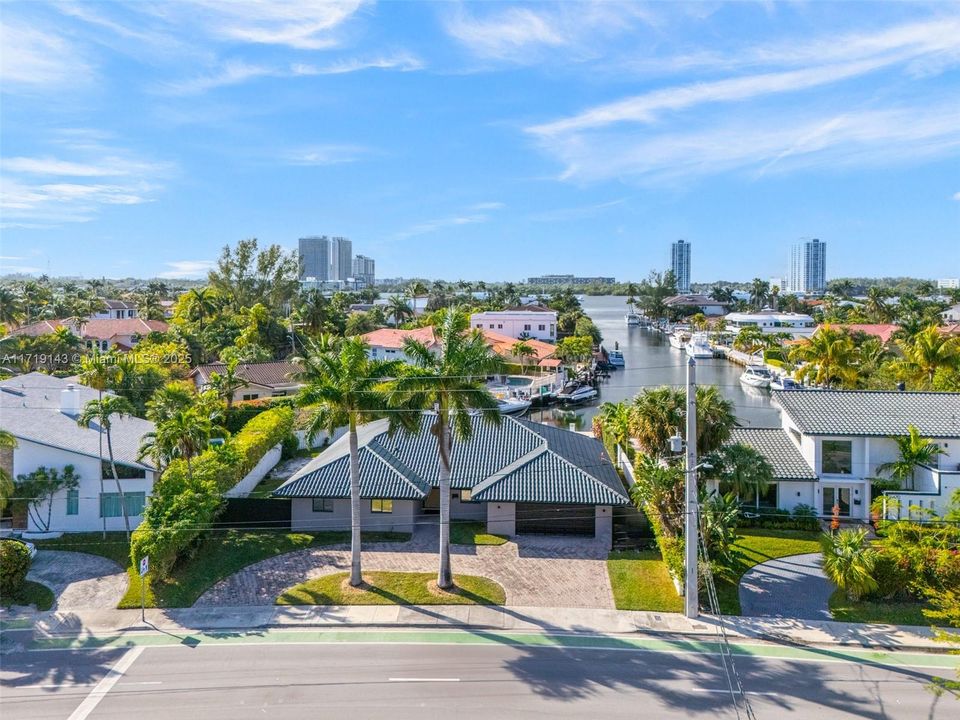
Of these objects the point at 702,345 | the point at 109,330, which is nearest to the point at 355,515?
the point at 109,330

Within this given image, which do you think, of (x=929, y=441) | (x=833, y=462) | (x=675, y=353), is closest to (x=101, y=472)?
(x=833, y=462)

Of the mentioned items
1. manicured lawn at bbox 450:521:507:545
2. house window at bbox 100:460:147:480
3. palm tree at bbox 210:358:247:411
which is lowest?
manicured lawn at bbox 450:521:507:545

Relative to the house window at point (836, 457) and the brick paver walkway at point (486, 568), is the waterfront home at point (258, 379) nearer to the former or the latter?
the brick paver walkway at point (486, 568)

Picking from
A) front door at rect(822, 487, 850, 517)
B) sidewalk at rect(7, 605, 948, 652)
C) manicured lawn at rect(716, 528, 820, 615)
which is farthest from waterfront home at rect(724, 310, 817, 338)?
sidewalk at rect(7, 605, 948, 652)

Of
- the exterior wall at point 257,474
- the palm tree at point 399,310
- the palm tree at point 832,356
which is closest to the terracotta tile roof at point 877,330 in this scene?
the palm tree at point 832,356

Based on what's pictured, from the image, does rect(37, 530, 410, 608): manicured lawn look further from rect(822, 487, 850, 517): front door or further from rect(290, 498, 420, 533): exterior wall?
rect(822, 487, 850, 517): front door

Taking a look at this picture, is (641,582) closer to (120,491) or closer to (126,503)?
(120,491)

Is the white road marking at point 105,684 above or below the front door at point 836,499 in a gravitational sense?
below
